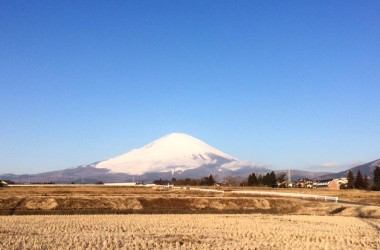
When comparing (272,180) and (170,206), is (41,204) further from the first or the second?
(272,180)

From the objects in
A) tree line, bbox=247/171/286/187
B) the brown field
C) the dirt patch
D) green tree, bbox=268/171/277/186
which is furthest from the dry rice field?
tree line, bbox=247/171/286/187

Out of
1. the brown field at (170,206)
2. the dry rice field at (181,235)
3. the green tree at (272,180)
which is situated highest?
the green tree at (272,180)

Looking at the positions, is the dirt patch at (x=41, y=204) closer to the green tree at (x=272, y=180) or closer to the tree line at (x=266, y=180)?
the green tree at (x=272, y=180)

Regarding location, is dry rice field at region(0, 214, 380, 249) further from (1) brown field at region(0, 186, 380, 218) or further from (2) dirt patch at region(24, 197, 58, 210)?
(2) dirt patch at region(24, 197, 58, 210)

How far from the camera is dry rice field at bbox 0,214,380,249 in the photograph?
22156 mm

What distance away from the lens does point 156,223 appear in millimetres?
33469

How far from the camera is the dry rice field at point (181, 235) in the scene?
2216 centimetres

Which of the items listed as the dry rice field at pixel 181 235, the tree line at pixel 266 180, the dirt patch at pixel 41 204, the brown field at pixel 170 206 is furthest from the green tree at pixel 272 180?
the dry rice field at pixel 181 235

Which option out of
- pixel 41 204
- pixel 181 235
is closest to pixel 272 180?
pixel 41 204

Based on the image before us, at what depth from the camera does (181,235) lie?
26531 mm

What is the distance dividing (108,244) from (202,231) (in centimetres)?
828

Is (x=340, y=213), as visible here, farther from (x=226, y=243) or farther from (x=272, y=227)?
(x=226, y=243)

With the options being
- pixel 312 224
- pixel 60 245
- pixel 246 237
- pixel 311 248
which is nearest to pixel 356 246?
pixel 311 248

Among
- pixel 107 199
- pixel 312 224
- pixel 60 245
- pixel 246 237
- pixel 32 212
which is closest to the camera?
pixel 60 245
